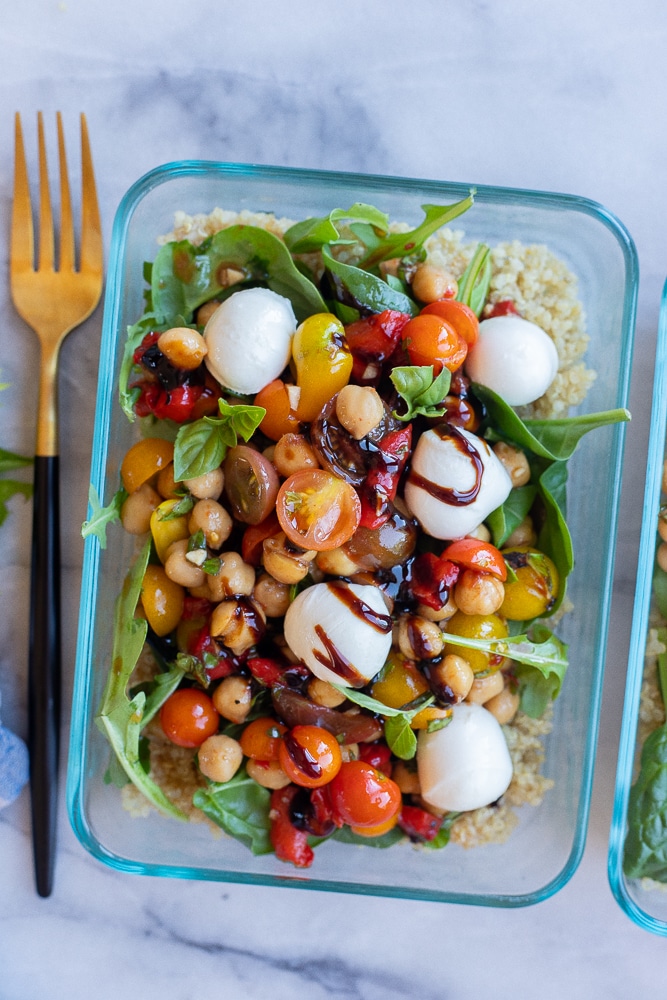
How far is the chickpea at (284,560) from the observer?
3.53 feet

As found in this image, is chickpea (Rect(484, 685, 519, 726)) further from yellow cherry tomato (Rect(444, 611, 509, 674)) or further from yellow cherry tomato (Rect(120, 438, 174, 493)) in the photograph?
yellow cherry tomato (Rect(120, 438, 174, 493))

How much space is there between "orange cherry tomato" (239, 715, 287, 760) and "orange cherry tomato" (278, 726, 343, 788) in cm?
2

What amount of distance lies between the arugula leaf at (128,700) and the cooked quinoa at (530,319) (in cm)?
6

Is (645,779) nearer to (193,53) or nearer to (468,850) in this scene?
(468,850)

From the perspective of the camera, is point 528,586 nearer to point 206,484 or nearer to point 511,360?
point 511,360

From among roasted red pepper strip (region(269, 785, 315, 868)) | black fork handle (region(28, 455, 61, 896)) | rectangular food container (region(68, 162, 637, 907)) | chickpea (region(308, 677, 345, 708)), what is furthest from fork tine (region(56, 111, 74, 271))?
roasted red pepper strip (region(269, 785, 315, 868))

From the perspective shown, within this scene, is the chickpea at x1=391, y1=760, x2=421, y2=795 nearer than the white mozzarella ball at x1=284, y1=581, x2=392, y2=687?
No

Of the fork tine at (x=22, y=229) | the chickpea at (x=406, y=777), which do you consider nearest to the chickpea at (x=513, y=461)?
the chickpea at (x=406, y=777)

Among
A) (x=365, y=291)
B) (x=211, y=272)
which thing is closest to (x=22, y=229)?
(x=211, y=272)

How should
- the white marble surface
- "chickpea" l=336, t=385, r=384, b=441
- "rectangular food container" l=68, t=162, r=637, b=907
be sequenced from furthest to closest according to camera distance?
1. the white marble surface
2. "rectangular food container" l=68, t=162, r=637, b=907
3. "chickpea" l=336, t=385, r=384, b=441

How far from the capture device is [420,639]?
1104mm

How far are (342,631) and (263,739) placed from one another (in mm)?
204

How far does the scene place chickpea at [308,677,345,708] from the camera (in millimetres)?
1117

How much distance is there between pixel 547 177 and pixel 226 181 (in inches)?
19.7
